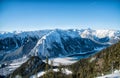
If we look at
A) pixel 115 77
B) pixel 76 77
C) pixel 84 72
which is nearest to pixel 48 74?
pixel 84 72

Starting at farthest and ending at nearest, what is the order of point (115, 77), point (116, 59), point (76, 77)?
point (76, 77) < point (116, 59) < point (115, 77)

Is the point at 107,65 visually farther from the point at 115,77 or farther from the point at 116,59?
the point at 115,77

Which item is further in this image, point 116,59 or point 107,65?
point 107,65

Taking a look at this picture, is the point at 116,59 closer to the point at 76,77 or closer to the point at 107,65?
the point at 107,65

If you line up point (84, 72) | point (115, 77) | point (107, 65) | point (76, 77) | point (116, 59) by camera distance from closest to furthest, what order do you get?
1. point (115, 77)
2. point (116, 59)
3. point (107, 65)
4. point (84, 72)
5. point (76, 77)

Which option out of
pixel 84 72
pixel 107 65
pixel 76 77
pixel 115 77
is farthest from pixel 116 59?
pixel 115 77

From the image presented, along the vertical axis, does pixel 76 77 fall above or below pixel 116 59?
below

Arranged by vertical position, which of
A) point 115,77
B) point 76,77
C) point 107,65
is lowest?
point 76,77

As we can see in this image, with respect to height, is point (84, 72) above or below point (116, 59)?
below

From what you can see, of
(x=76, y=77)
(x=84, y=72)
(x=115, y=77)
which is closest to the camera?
(x=115, y=77)
